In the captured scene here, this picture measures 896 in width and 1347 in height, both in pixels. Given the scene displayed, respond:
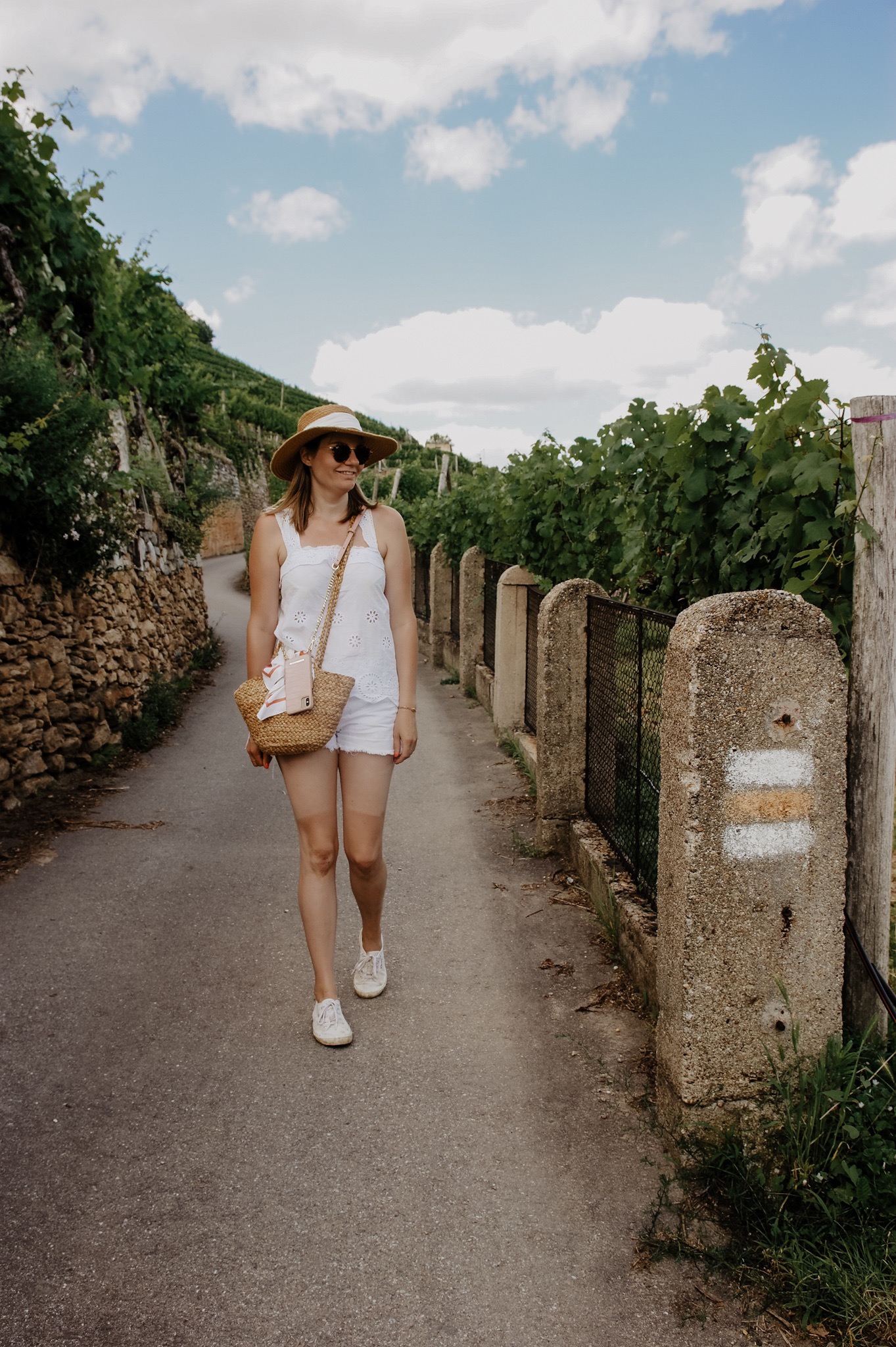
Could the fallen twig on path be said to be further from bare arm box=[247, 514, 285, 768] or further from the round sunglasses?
the round sunglasses

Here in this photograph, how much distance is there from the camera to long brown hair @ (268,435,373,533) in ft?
10.3

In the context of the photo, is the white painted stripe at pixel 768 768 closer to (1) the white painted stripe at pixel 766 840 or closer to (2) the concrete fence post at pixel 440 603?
(1) the white painted stripe at pixel 766 840

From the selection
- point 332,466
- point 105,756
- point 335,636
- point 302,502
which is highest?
point 332,466

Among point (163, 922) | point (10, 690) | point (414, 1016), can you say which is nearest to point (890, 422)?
point (414, 1016)

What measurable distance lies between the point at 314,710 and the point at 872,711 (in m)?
1.68

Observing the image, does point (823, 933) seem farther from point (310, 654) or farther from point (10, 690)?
point (10, 690)

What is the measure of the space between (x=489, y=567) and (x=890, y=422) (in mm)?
6995

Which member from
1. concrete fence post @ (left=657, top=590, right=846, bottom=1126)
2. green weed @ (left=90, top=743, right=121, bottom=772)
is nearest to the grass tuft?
green weed @ (left=90, top=743, right=121, bottom=772)

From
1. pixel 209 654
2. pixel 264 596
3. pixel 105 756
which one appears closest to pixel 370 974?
pixel 264 596

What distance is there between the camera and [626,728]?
4406 mm

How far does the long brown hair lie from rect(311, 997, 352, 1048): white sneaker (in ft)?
5.47

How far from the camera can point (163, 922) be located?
14.2 feet

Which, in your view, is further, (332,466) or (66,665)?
(66,665)

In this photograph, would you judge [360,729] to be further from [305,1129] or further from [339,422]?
[305,1129]
